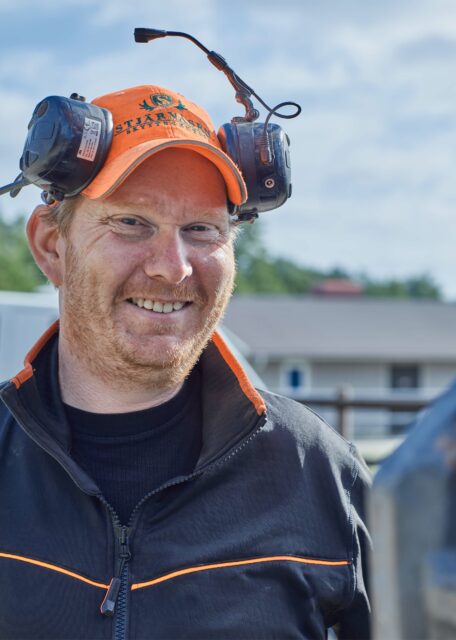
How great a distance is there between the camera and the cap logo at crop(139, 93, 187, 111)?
2.33 m

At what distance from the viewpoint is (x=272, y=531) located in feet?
6.92

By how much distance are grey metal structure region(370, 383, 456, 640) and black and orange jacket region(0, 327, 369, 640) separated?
1.36m

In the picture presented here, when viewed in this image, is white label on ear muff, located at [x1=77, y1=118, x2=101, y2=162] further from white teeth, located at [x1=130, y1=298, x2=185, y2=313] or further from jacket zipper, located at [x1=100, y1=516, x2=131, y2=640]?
jacket zipper, located at [x1=100, y1=516, x2=131, y2=640]

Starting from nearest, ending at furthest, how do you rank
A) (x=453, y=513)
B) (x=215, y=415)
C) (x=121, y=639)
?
(x=453, y=513), (x=121, y=639), (x=215, y=415)

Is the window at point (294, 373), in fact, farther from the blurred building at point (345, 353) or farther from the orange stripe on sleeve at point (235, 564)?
the orange stripe on sleeve at point (235, 564)

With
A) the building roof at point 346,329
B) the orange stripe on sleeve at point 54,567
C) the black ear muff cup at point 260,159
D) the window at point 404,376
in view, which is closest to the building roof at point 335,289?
the building roof at point 346,329

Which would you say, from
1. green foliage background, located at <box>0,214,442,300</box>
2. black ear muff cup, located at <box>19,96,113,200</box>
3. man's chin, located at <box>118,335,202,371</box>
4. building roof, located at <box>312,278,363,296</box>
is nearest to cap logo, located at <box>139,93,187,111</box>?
black ear muff cup, located at <box>19,96,113,200</box>

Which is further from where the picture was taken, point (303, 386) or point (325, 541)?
point (303, 386)

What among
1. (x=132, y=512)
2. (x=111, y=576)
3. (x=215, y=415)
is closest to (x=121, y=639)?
(x=111, y=576)

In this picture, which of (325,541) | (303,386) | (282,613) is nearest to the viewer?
(282,613)

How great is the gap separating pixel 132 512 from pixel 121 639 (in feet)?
1.03

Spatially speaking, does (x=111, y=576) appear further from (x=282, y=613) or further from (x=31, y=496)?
(x=282, y=613)

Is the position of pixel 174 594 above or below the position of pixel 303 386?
below

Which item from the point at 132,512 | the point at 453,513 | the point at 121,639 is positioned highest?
the point at 453,513
